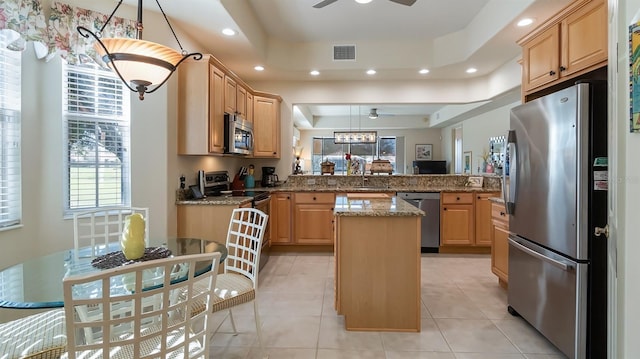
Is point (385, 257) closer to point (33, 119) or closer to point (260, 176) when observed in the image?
point (33, 119)

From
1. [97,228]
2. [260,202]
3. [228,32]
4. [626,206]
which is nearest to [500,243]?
[626,206]

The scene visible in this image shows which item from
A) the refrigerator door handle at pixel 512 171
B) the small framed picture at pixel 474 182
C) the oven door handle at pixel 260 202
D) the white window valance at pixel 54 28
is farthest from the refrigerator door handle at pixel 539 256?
the white window valance at pixel 54 28

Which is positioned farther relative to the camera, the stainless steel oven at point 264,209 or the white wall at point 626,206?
the stainless steel oven at point 264,209

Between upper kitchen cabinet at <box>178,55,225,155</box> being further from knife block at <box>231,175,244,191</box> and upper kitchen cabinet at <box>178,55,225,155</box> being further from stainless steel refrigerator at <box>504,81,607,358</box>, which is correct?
stainless steel refrigerator at <box>504,81,607,358</box>

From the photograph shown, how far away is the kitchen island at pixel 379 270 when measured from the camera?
7.47ft

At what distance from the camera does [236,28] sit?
10.2ft

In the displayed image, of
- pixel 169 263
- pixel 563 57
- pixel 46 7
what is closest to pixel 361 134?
pixel 563 57

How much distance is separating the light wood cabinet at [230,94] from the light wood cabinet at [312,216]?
1.48m

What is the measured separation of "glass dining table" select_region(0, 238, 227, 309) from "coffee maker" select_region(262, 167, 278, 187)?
2.74 m

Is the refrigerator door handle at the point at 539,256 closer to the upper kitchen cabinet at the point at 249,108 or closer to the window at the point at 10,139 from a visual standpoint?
the upper kitchen cabinet at the point at 249,108

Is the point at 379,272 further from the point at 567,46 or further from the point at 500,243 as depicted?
the point at 567,46

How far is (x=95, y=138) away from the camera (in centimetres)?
274

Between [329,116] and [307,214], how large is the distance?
5862 mm

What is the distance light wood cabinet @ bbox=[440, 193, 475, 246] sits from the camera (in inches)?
171
